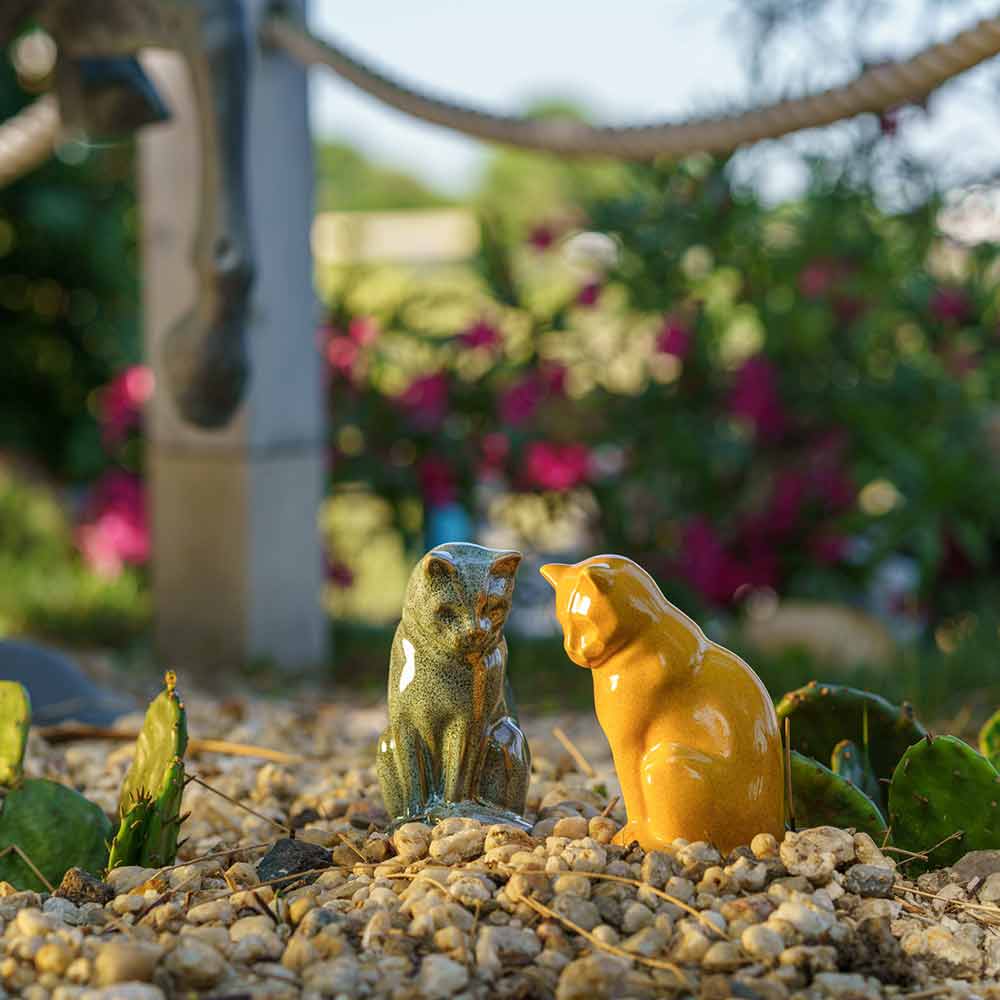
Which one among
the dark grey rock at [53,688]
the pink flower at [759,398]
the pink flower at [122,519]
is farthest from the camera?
the pink flower at [122,519]

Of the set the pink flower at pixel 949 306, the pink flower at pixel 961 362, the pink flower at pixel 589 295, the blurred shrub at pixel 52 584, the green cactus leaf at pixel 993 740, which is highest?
the pink flower at pixel 589 295

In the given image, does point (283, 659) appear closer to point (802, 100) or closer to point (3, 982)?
point (802, 100)

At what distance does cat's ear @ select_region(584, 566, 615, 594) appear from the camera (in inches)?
58.8

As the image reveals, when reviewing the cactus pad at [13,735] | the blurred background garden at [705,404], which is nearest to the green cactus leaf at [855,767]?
the cactus pad at [13,735]

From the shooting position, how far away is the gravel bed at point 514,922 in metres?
1.28

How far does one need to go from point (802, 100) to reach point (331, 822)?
1.69 m

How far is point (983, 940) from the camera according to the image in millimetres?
1461

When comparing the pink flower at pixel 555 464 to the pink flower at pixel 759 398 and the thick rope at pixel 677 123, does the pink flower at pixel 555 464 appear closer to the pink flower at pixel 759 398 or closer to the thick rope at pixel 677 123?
the pink flower at pixel 759 398

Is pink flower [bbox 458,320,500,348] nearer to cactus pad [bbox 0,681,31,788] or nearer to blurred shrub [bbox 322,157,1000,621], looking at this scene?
blurred shrub [bbox 322,157,1000,621]

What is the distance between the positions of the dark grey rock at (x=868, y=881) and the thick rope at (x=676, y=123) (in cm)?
152

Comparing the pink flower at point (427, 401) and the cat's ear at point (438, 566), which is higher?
the pink flower at point (427, 401)

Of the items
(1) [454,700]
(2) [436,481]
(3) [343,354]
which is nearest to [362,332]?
(3) [343,354]

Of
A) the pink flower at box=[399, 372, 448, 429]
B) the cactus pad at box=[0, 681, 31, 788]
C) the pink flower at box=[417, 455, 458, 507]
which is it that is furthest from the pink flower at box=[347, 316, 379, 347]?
the cactus pad at box=[0, 681, 31, 788]

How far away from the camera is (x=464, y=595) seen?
1.55m
